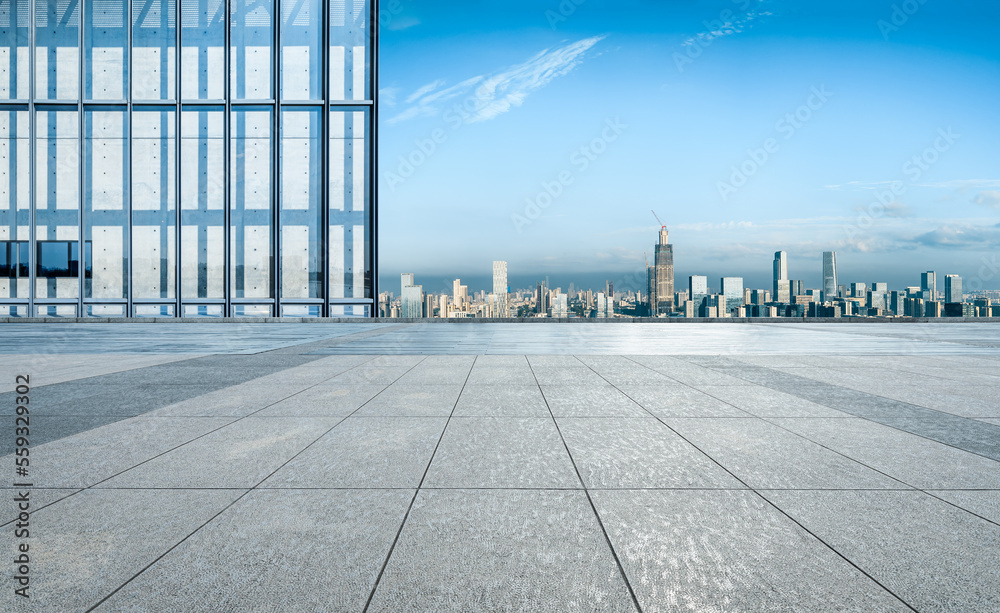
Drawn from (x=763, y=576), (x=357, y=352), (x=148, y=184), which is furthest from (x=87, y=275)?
(x=763, y=576)

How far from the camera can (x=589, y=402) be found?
6691mm

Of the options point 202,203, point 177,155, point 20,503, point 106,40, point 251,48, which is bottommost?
point 20,503

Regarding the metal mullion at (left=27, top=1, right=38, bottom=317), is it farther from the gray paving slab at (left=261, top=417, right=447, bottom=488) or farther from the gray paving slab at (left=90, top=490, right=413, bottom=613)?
the gray paving slab at (left=90, top=490, right=413, bottom=613)

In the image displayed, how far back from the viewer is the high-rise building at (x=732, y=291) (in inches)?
1359

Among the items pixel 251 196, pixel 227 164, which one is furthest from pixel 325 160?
pixel 227 164

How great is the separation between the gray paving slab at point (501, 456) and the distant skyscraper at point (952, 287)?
43480 mm

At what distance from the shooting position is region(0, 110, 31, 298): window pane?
2989 centimetres

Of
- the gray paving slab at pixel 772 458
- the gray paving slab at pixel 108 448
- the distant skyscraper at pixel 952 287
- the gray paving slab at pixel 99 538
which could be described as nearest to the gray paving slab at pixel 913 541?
the gray paving slab at pixel 772 458

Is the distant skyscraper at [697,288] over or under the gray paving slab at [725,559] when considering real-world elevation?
over

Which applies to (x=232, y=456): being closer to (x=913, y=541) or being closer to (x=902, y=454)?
(x=913, y=541)

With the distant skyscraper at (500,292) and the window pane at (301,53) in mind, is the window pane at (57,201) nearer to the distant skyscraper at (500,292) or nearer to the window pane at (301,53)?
the window pane at (301,53)

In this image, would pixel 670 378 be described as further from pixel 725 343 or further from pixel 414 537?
pixel 725 343

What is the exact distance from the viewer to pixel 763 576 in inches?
101

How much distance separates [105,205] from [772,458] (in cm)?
3807
